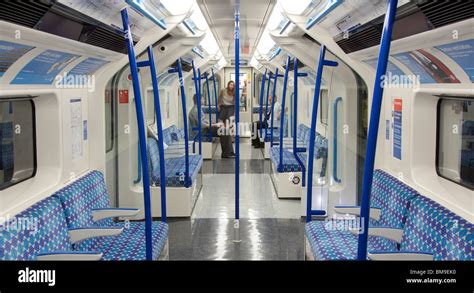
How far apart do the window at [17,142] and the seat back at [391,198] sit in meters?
2.95

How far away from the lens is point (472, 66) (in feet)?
10.6

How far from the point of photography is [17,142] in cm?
426

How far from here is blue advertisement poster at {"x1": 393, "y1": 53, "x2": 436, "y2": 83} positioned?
4039 millimetres

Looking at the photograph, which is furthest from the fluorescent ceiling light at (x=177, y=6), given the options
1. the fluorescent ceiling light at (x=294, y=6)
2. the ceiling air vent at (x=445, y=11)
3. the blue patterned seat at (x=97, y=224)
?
the ceiling air vent at (x=445, y=11)

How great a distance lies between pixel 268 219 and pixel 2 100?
4078mm

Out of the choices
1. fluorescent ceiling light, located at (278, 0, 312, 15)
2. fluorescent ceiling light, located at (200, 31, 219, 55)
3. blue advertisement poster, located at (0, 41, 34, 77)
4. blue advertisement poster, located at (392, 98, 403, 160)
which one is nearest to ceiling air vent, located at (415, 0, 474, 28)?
blue advertisement poster, located at (392, 98, 403, 160)

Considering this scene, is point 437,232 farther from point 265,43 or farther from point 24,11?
point 265,43

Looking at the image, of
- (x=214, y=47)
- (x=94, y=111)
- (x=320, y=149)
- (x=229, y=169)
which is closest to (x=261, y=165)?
(x=229, y=169)

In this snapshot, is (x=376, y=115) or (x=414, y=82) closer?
(x=376, y=115)

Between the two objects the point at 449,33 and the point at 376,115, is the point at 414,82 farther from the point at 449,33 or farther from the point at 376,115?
the point at 376,115

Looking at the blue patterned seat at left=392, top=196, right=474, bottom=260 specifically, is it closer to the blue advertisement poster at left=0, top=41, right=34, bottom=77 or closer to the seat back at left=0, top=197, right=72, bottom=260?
the seat back at left=0, top=197, right=72, bottom=260

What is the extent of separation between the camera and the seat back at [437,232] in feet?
10.3

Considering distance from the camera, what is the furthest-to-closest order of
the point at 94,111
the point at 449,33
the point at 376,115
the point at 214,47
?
the point at 214,47 → the point at 94,111 → the point at 449,33 → the point at 376,115

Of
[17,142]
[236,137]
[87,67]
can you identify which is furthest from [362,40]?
[17,142]
